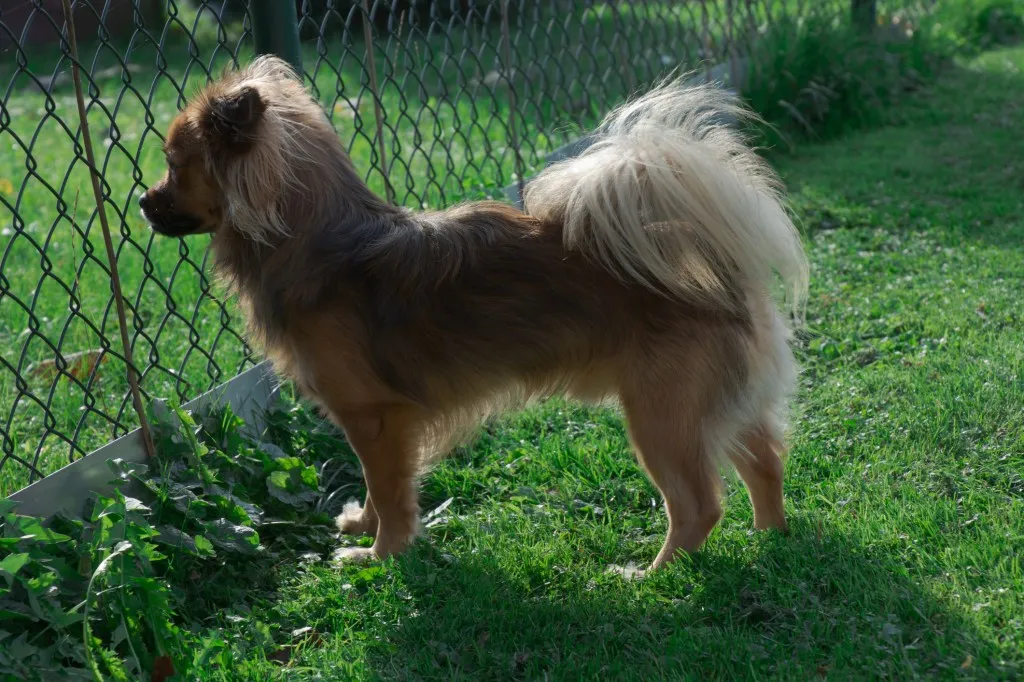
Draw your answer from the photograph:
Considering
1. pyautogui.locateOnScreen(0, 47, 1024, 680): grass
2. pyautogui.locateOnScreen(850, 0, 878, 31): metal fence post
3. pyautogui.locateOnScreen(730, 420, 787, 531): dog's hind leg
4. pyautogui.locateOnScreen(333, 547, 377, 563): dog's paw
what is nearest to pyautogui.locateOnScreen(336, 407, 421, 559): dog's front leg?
pyautogui.locateOnScreen(333, 547, 377, 563): dog's paw

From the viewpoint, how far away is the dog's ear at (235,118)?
3002 mm

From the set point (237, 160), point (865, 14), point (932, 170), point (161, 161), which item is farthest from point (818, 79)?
point (237, 160)

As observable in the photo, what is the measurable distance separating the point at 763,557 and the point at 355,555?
4.44 feet

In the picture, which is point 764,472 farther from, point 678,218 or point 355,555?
point 355,555

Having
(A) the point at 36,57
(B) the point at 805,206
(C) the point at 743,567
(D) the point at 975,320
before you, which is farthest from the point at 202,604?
(A) the point at 36,57

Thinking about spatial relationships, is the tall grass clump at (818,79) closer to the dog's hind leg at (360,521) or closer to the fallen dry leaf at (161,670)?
the dog's hind leg at (360,521)

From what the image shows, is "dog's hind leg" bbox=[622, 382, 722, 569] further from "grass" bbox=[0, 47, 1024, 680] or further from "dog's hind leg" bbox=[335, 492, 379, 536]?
"dog's hind leg" bbox=[335, 492, 379, 536]

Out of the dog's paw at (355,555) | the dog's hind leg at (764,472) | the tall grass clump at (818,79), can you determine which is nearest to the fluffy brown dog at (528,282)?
the dog's hind leg at (764,472)

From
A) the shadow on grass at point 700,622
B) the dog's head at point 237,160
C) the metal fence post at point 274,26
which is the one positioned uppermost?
the metal fence post at point 274,26

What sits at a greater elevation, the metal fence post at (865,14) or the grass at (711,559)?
the metal fence post at (865,14)

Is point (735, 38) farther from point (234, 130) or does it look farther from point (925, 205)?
point (234, 130)

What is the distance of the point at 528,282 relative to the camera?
3051mm

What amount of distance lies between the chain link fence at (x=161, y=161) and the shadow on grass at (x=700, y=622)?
1337 millimetres

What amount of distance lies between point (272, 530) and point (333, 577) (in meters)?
0.42
